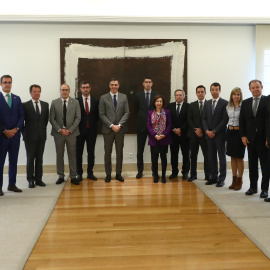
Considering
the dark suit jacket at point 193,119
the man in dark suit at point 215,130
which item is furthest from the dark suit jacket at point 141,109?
the man in dark suit at point 215,130

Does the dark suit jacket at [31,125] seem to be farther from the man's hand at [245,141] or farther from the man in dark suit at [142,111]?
the man's hand at [245,141]

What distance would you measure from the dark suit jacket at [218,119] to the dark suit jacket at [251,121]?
0.55m

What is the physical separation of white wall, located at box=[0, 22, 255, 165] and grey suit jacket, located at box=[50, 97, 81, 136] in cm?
103

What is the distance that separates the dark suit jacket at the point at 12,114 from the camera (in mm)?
4863

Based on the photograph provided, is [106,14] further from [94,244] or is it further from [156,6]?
[94,244]

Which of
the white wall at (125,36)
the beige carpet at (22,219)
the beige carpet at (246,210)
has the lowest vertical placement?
the beige carpet at (22,219)

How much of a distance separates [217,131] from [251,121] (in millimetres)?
780

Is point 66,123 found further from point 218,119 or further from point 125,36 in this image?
point 218,119

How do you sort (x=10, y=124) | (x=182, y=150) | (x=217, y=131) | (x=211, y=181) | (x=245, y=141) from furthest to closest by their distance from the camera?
1. (x=182, y=150)
2. (x=211, y=181)
3. (x=217, y=131)
4. (x=10, y=124)
5. (x=245, y=141)

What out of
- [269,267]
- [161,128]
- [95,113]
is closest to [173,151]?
[161,128]

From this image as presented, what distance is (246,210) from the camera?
4.04 metres

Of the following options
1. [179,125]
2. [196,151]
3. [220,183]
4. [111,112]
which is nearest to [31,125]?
[111,112]

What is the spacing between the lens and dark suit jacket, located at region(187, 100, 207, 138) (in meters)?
5.60

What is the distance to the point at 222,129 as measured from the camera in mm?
5258
